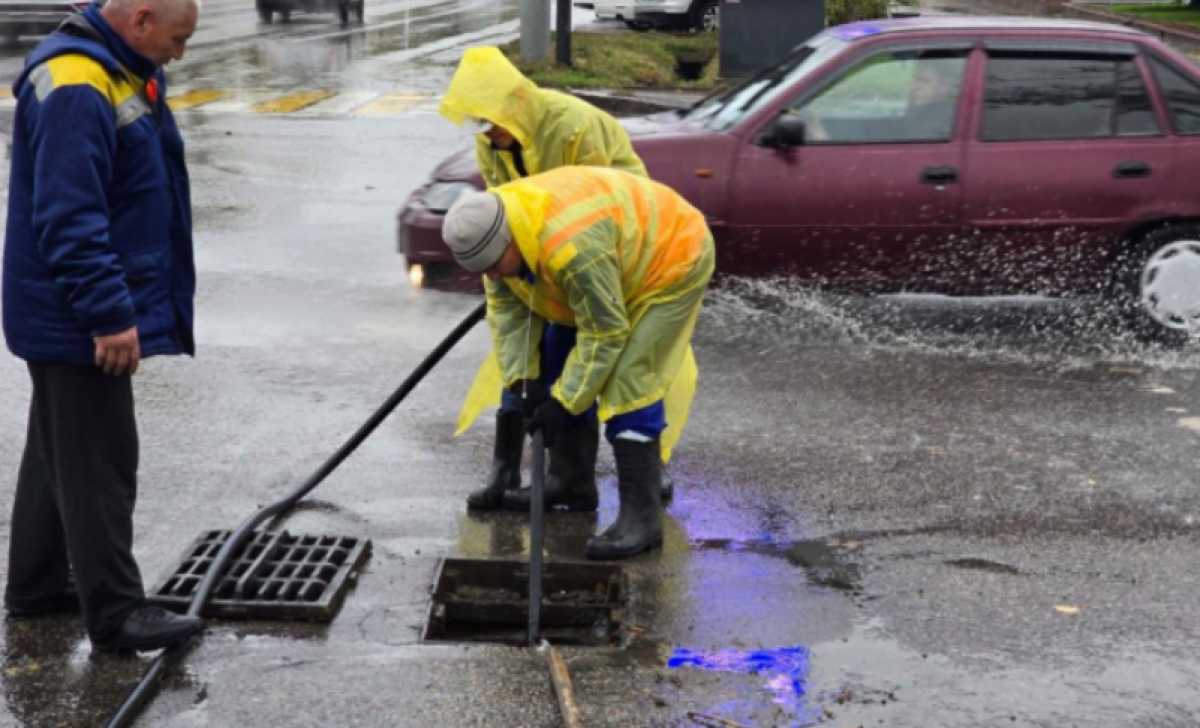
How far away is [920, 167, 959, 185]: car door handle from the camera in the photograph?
8.59m

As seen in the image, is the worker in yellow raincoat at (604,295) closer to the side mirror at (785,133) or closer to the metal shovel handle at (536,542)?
the metal shovel handle at (536,542)

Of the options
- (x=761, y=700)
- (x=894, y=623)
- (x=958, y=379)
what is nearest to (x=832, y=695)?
(x=761, y=700)

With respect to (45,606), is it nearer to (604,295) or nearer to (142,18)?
(142,18)

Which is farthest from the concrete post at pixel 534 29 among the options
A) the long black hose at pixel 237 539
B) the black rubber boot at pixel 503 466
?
the black rubber boot at pixel 503 466

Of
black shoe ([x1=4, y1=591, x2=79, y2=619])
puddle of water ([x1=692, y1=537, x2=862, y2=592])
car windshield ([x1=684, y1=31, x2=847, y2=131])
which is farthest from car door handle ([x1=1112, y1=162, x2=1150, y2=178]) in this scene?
black shoe ([x1=4, y1=591, x2=79, y2=619])

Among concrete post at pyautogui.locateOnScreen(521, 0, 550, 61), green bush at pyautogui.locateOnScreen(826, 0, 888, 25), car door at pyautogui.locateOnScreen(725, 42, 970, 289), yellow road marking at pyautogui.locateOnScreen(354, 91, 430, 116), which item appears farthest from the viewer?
green bush at pyautogui.locateOnScreen(826, 0, 888, 25)

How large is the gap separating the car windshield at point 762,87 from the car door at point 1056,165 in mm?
856

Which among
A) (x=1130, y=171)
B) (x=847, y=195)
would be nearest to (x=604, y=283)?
(x=847, y=195)

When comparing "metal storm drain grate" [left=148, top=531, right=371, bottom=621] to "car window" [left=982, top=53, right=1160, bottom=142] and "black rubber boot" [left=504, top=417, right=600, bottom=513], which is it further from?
"car window" [left=982, top=53, right=1160, bottom=142]

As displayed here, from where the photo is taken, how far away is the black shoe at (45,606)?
5.17m

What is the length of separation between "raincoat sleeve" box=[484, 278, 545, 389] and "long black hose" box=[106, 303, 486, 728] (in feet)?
1.13

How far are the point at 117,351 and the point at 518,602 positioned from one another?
163 centimetres

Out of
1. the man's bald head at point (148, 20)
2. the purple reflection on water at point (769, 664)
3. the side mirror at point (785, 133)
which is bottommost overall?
the purple reflection on water at point (769, 664)

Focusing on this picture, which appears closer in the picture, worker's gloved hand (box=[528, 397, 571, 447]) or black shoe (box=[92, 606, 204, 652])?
black shoe (box=[92, 606, 204, 652])
